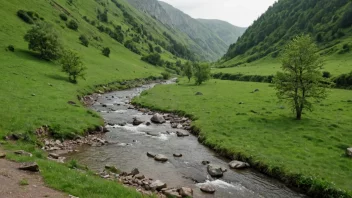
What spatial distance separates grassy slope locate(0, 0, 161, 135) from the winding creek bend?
19.2 feet

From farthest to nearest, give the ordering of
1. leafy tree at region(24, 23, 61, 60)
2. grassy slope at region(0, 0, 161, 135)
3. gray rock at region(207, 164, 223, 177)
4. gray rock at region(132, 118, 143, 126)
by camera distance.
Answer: leafy tree at region(24, 23, 61, 60) < gray rock at region(132, 118, 143, 126) < grassy slope at region(0, 0, 161, 135) < gray rock at region(207, 164, 223, 177)

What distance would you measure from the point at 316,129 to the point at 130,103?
39144mm

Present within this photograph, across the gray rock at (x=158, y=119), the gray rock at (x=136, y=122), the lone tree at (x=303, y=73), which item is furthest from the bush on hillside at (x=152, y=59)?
the lone tree at (x=303, y=73)

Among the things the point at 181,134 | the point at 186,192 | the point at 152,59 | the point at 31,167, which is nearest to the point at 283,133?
the point at 181,134

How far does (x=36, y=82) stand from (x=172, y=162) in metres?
39.9

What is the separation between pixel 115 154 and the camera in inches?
1208

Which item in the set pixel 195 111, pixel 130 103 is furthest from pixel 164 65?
pixel 195 111

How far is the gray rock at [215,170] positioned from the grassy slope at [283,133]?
14.5 feet

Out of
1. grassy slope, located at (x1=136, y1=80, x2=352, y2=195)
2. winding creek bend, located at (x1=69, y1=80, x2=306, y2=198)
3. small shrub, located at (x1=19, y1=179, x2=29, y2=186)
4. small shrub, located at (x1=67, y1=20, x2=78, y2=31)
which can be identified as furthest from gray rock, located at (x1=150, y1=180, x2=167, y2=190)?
small shrub, located at (x1=67, y1=20, x2=78, y2=31)

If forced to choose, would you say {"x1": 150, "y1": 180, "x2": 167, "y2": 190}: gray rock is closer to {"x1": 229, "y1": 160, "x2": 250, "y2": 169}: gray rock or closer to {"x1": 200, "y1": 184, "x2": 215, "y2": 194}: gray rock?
{"x1": 200, "y1": 184, "x2": 215, "y2": 194}: gray rock

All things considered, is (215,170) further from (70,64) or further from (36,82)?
(70,64)

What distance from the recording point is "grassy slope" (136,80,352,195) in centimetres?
2670

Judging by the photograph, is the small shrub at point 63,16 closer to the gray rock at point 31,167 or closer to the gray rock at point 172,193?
the gray rock at point 31,167

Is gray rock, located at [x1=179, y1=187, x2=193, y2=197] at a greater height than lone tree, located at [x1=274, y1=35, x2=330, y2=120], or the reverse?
lone tree, located at [x1=274, y1=35, x2=330, y2=120]
